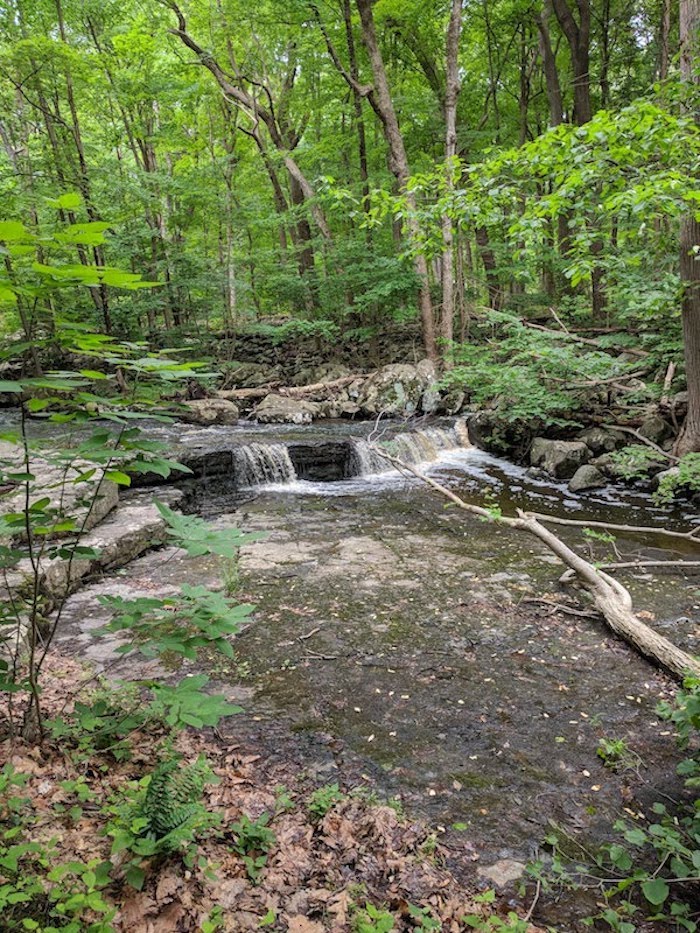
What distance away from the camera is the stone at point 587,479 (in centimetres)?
826

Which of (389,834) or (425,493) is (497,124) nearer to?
(425,493)

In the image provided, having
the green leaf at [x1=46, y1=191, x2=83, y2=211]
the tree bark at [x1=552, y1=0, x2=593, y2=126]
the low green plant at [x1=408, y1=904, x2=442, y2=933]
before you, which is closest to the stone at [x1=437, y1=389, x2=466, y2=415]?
the tree bark at [x1=552, y1=0, x2=593, y2=126]

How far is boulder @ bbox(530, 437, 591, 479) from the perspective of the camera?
352 inches

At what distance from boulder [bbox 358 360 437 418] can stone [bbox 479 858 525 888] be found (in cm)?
1127

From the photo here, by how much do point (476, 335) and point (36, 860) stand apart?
1534cm

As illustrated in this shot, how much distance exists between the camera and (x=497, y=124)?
56.9 feet

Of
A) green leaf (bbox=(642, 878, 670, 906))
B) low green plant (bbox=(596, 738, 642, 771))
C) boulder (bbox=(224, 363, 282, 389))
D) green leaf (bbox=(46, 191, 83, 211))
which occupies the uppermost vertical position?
green leaf (bbox=(46, 191, 83, 211))

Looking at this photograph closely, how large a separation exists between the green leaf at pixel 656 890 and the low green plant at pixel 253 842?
142 centimetres

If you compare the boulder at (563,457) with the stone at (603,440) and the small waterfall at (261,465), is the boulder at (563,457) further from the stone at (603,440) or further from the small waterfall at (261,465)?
the small waterfall at (261,465)

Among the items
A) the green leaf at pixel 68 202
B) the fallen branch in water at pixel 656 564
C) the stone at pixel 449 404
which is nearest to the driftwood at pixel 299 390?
the stone at pixel 449 404

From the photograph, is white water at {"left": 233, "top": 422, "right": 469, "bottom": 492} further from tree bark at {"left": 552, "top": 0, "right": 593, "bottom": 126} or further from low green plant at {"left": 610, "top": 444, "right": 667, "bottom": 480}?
tree bark at {"left": 552, "top": 0, "right": 593, "bottom": 126}

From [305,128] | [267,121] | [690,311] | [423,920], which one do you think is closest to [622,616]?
[423,920]

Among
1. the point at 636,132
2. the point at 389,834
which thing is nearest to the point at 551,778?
the point at 389,834

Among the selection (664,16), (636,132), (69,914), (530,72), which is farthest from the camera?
(530,72)
